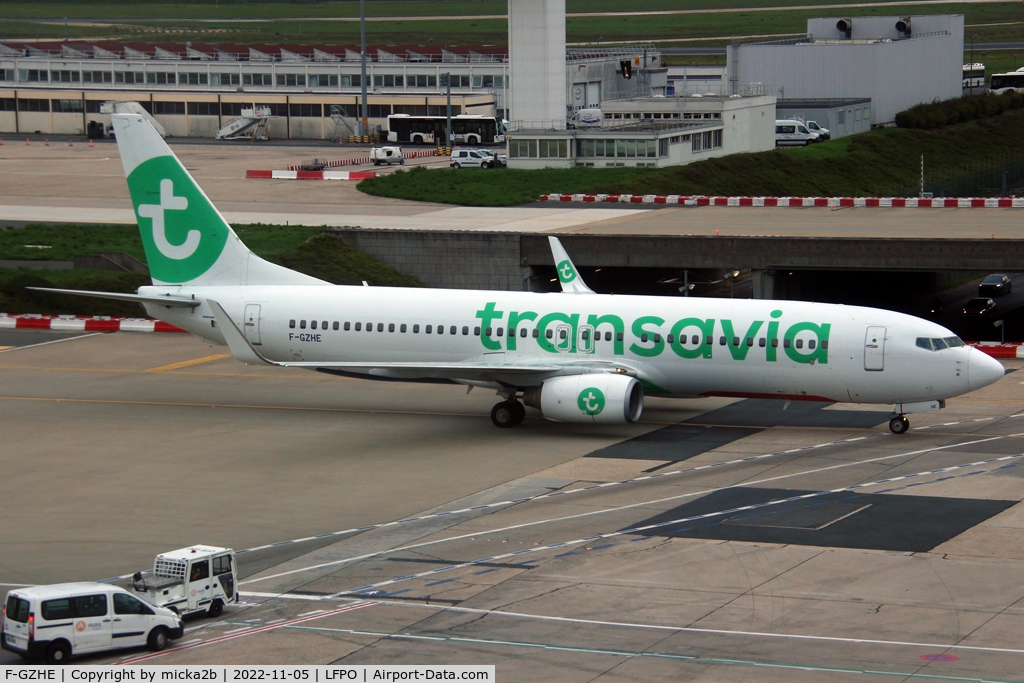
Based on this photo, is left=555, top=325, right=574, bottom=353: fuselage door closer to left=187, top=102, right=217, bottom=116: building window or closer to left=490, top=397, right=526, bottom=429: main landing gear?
left=490, top=397, right=526, bottom=429: main landing gear

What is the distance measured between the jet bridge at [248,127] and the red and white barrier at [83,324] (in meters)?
89.8

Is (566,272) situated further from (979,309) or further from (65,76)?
(65,76)

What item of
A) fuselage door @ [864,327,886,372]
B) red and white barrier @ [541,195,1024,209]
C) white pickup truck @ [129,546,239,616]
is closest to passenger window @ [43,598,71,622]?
white pickup truck @ [129,546,239,616]

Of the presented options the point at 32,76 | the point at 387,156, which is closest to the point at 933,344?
the point at 387,156

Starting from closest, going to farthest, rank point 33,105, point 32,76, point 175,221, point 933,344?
point 933,344
point 175,221
point 33,105
point 32,76

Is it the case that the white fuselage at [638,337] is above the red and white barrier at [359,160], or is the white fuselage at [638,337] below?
below

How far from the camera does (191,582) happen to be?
29.2 metres

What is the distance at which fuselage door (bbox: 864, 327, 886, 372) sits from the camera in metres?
44.2

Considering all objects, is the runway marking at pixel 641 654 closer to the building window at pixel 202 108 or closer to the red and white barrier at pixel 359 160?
the red and white barrier at pixel 359 160

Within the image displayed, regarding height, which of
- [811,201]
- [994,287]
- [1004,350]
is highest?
[811,201]

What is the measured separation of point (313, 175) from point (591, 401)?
2763 inches

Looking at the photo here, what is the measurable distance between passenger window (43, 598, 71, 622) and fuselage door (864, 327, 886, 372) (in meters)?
26.7

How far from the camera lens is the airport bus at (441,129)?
146250mm

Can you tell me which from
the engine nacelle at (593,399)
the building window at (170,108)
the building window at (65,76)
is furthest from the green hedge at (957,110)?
the engine nacelle at (593,399)
